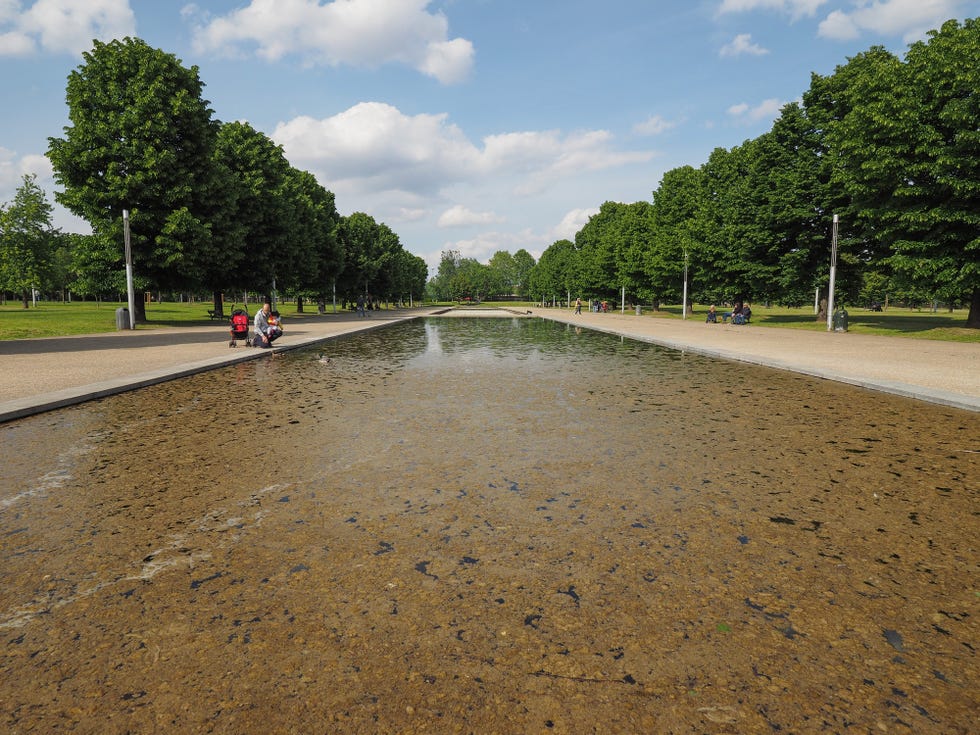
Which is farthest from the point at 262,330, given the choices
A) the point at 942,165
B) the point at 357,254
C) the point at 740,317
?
the point at 357,254

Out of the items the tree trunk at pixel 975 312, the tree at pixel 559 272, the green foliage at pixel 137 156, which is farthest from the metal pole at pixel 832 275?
the tree at pixel 559 272

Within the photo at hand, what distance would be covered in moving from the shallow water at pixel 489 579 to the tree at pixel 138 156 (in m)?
27.1

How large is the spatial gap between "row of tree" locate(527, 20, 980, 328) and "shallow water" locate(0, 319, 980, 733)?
23.5m

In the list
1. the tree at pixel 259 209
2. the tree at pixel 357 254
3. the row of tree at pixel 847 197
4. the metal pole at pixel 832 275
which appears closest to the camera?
the row of tree at pixel 847 197

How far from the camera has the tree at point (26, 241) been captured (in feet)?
198

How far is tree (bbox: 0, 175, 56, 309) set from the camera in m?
60.4

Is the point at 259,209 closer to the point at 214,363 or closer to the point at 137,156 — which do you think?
the point at 137,156

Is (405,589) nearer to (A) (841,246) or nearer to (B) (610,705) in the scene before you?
(B) (610,705)

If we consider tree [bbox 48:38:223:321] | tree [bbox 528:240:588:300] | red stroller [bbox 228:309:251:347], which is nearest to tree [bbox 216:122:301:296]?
tree [bbox 48:38:223:321]

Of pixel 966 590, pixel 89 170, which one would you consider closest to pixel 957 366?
pixel 966 590

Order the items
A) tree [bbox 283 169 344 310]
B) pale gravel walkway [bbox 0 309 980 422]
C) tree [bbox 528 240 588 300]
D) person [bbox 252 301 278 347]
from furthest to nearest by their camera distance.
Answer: tree [bbox 528 240 588 300]
tree [bbox 283 169 344 310]
person [bbox 252 301 278 347]
pale gravel walkway [bbox 0 309 980 422]

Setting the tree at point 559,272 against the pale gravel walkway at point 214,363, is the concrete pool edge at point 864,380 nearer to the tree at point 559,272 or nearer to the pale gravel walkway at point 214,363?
the pale gravel walkway at point 214,363

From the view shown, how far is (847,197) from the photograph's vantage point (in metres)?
35.1

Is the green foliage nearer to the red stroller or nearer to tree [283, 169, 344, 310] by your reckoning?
the red stroller
